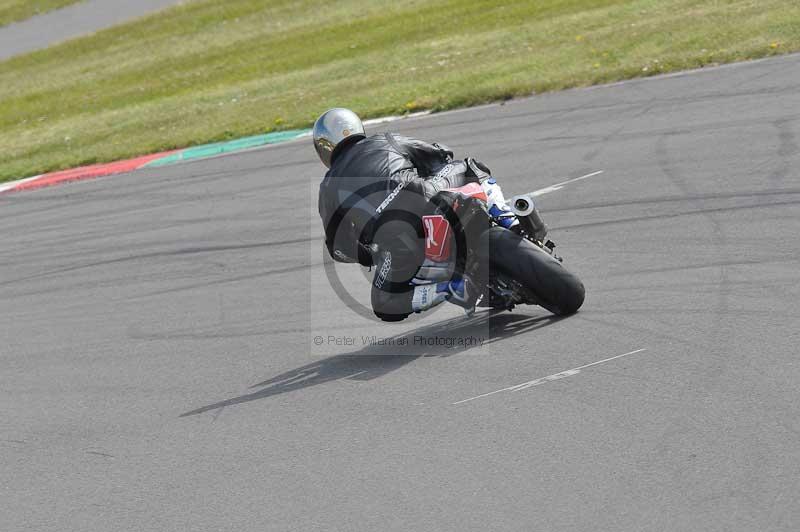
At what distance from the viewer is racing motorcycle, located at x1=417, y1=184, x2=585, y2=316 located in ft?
22.6

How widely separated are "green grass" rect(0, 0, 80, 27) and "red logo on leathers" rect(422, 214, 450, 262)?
30.5m

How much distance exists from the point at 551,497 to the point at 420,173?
329cm

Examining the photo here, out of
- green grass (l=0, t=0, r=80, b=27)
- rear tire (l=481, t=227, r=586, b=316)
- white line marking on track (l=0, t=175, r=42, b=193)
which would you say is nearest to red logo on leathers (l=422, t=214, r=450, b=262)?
rear tire (l=481, t=227, r=586, b=316)

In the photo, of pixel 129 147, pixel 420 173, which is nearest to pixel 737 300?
pixel 420 173

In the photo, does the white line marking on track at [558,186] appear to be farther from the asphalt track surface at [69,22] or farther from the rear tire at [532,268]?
the asphalt track surface at [69,22]

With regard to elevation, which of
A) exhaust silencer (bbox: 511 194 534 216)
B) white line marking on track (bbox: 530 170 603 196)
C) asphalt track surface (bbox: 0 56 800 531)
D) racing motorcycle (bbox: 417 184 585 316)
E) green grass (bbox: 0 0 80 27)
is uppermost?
exhaust silencer (bbox: 511 194 534 216)

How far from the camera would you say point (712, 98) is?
41.5 feet

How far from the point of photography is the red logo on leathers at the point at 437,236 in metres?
6.93

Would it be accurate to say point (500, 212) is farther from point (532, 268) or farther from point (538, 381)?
point (538, 381)

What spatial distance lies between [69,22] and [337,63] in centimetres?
1489

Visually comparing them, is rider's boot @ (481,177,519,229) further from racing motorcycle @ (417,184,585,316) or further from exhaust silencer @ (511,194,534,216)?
exhaust silencer @ (511,194,534,216)

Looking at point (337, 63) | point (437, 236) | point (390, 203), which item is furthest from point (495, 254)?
point (337, 63)

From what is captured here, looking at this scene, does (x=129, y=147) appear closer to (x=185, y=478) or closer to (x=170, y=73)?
(x=170, y=73)

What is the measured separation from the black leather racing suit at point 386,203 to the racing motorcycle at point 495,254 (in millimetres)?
153
